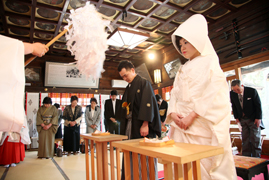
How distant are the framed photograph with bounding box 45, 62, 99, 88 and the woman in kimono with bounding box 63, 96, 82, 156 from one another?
230 centimetres

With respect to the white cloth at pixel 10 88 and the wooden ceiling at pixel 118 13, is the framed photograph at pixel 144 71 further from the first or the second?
the white cloth at pixel 10 88

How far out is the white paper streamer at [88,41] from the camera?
1669mm

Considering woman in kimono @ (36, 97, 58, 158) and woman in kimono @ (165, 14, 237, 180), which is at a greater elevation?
woman in kimono @ (165, 14, 237, 180)

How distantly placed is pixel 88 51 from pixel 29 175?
349 centimetres

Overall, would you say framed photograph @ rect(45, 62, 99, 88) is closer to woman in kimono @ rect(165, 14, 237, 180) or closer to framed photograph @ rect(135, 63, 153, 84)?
framed photograph @ rect(135, 63, 153, 84)

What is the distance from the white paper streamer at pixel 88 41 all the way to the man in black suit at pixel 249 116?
3522mm

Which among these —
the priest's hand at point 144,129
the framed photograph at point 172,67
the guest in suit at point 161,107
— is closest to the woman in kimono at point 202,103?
the priest's hand at point 144,129

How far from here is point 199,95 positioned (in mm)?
1659

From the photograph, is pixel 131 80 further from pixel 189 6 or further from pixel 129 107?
pixel 189 6

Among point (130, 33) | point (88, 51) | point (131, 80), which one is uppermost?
point (130, 33)

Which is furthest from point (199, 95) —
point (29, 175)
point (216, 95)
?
point (29, 175)

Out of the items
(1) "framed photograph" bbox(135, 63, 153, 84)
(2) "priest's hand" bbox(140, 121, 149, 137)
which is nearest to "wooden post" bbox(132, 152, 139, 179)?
(2) "priest's hand" bbox(140, 121, 149, 137)

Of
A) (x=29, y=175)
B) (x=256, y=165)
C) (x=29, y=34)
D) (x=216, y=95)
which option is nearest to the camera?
(x=216, y=95)

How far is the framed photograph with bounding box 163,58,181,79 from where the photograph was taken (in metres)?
7.38
